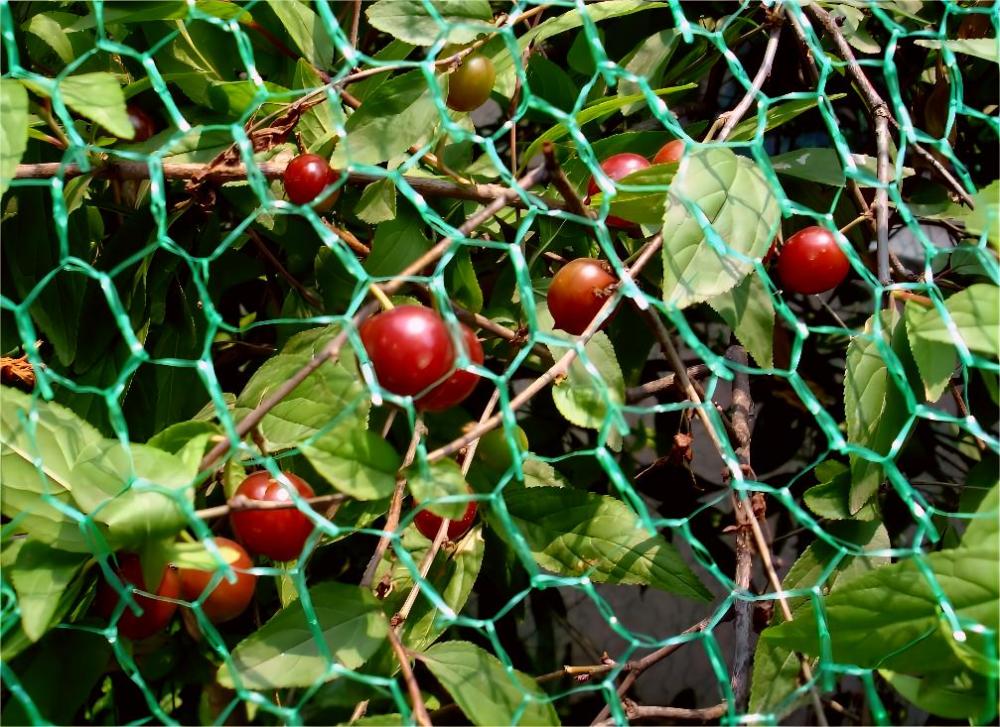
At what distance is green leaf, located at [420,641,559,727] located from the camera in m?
0.50

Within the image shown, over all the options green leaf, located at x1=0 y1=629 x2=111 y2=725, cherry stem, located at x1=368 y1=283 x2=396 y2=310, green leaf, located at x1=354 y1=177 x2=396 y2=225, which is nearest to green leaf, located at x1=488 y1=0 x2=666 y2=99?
green leaf, located at x1=354 y1=177 x2=396 y2=225

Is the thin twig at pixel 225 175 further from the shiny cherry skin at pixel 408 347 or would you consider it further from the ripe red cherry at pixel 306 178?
the shiny cherry skin at pixel 408 347

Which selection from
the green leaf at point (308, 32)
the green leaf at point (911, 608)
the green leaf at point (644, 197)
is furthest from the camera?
the green leaf at point (308, 32)

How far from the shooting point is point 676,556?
580mm

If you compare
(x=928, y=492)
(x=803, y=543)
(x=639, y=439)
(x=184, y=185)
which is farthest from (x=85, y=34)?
(x=803, y=543)

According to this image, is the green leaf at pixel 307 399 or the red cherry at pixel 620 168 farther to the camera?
the red cherry at pixel 620 168

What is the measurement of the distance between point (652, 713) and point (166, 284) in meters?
0.42

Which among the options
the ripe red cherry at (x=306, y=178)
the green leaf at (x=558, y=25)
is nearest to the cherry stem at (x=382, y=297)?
the ripe red cherry at (x=306, y=178)

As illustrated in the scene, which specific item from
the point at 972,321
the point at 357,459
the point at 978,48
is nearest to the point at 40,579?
the point at 357,459

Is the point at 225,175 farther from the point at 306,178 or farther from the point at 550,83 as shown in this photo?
the point at 550,83

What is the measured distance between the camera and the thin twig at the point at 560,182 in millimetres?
498

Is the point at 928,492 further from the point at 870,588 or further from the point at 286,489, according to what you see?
the point at 286,489

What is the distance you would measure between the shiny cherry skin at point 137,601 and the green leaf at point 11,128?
0.19 metres

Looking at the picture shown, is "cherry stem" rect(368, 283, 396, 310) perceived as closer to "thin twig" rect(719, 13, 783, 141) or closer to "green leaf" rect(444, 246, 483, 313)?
"green leaf" rect(444, 246, 483, 313)
